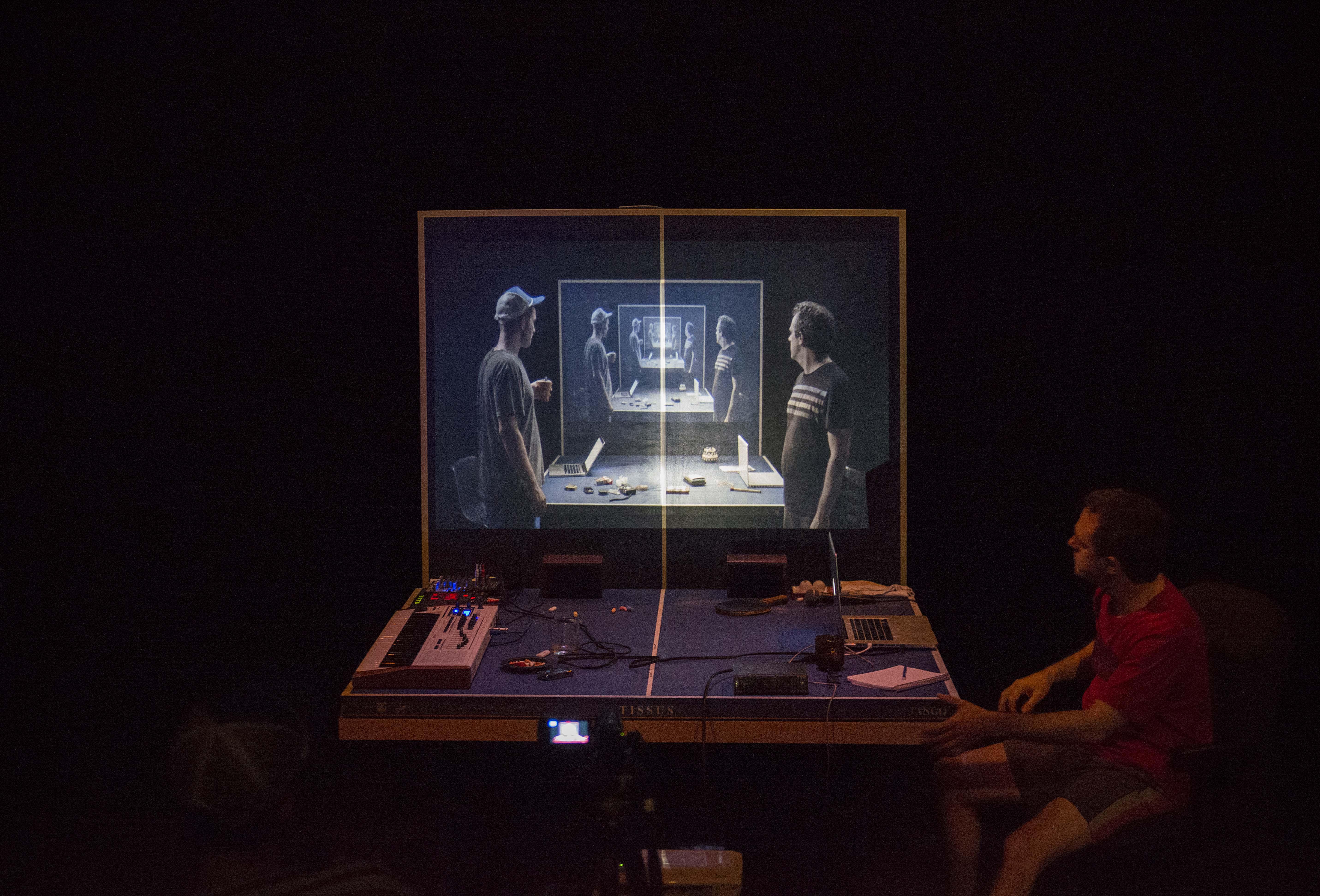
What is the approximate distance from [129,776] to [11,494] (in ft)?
3.92

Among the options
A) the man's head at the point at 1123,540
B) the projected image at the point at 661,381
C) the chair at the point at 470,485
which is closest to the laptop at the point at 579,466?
the projected image at the point at 661,381

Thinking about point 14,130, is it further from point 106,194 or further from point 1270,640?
point 1270,640

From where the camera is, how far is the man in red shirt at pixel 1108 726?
2371mm

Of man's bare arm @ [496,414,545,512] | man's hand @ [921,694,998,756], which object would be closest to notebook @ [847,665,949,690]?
man's hand @ [921,694,998,756]

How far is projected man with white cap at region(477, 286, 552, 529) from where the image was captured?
365 centimetres

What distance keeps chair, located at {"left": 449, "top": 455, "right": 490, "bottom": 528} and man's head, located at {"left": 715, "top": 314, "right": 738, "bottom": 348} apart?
1.10 meters

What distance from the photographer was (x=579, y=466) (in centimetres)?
367

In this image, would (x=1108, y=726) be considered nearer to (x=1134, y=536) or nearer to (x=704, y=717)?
(x=1134, y=536)

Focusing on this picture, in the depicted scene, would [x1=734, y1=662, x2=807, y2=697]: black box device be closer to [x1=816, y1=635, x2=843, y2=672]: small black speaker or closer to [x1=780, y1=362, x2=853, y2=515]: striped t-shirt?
[x1=816, y1=635, x2=843, y2=672]: small black speaker

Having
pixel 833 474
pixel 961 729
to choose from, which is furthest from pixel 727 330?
pixel 961 729

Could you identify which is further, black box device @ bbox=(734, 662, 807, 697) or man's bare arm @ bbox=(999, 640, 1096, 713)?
man's bare arm @ bbox=(999, 640, 1096, 713)

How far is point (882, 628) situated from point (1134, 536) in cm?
94

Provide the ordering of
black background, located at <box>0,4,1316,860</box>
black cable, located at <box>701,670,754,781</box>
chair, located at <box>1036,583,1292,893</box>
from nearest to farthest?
chair, located at <box>1036,583,1292,893</box>
black cable, located at <box>701,670,754,781</box>
black background, located at <box>0,4,1316,860</box>

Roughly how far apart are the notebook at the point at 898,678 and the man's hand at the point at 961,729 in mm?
127
